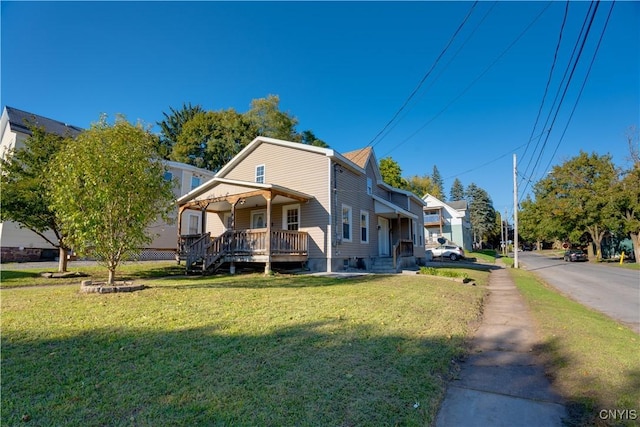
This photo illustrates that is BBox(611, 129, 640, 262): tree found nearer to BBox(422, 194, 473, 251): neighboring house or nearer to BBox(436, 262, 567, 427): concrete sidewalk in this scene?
BBox(422, 194, 473, 251): neighboring house

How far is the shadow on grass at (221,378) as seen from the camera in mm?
2785

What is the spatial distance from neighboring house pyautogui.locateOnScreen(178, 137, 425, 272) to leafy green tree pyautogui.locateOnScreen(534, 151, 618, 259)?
73.9ft

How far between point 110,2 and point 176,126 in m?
34.7

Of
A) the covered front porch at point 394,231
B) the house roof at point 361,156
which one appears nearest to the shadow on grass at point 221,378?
the covered front porch at point 394,231

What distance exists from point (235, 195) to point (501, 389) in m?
12.4

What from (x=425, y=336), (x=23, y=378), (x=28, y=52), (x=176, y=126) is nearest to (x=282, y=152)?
(x=28, y=52)

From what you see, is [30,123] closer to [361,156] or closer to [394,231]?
[361,156]

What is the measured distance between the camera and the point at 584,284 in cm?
1447

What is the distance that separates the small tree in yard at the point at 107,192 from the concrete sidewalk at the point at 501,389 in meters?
8.14

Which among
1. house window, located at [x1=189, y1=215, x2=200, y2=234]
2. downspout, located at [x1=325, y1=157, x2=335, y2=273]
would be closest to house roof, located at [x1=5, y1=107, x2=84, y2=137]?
house window, located at [x1=189, y1=215, x2=200, y2=234]

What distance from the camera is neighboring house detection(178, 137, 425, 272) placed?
45.7 feet

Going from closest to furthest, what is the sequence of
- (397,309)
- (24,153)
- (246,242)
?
1. (397,309)
2. (24,153)
3. (246,242)

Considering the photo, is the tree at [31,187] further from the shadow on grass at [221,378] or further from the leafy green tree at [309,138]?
the leafy green tree at [309,138]

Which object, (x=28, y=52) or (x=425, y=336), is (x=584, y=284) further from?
(x=28, y=52)
